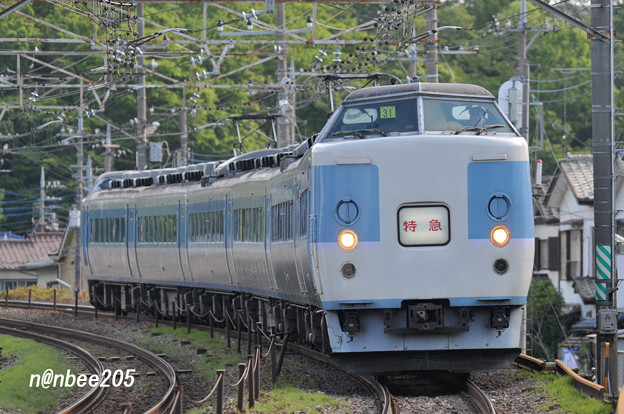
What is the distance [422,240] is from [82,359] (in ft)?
33.0

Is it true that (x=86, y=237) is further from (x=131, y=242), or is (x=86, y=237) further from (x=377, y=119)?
(x=377, y=119)

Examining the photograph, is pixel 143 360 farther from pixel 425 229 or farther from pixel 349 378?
pixel 425 229

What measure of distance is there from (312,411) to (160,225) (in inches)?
609

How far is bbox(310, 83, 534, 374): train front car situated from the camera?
13.3 metres

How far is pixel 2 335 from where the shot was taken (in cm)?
2644

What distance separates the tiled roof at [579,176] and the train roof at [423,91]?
18.4 meters

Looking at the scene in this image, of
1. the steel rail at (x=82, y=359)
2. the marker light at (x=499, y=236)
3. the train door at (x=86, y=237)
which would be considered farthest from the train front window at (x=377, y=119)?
the train door at (x=86, y=237)

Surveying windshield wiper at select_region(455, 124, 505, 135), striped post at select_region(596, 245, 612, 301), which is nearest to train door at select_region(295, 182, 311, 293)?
windshield wiper at select_region(455, 124, 505, 135)

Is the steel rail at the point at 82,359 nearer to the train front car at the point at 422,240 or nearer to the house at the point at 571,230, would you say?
the train front car at the point at 422,240

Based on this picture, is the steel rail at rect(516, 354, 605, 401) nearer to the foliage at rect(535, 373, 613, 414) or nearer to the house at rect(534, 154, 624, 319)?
the foliage at rect(535, 373, 613, 414)

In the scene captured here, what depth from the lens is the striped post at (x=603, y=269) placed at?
15.1 meters

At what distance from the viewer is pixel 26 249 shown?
6462cm

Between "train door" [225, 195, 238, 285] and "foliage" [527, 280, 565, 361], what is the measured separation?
44.0 ft

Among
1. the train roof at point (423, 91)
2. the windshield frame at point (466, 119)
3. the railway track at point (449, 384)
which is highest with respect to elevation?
the train roof at point (423, 91)
